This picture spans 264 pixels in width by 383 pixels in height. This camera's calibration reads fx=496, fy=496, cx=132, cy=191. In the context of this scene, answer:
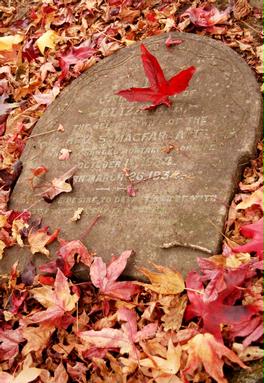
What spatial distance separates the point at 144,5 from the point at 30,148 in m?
1.36

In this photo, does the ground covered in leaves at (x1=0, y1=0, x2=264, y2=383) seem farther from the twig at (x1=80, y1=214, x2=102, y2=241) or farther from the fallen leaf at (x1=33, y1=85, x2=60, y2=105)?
the fallen leaf at (x1=33, y1=85, x2=60, y2=105)

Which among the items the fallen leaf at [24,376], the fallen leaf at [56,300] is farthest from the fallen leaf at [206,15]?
the fallen leaf at [24,376]

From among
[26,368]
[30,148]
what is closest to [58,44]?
[30,148]

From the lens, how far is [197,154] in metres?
2.20

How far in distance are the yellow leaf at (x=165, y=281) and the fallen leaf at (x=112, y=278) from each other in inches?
3.1

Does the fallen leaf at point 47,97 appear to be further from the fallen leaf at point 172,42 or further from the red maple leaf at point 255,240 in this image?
the red maple leaf at point 255,240

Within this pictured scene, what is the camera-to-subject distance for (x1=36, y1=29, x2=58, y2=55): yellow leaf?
11.4 ft

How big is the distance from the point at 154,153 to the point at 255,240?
68cm

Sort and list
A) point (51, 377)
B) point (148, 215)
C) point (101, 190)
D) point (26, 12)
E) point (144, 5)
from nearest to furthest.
→ 1. point (51, 377)
2. point (148, 215)
3. point (101, 190)
4. point (144, 5)
5. point (26, 12)

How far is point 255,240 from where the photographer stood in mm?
1863

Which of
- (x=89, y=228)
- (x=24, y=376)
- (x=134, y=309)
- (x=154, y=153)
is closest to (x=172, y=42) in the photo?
(x=154, y=153)

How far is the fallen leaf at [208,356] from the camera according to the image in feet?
5.27

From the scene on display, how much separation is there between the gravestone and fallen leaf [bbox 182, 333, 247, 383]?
1.16ft

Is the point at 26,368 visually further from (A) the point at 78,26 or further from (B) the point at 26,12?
(B) the point at 26,12
